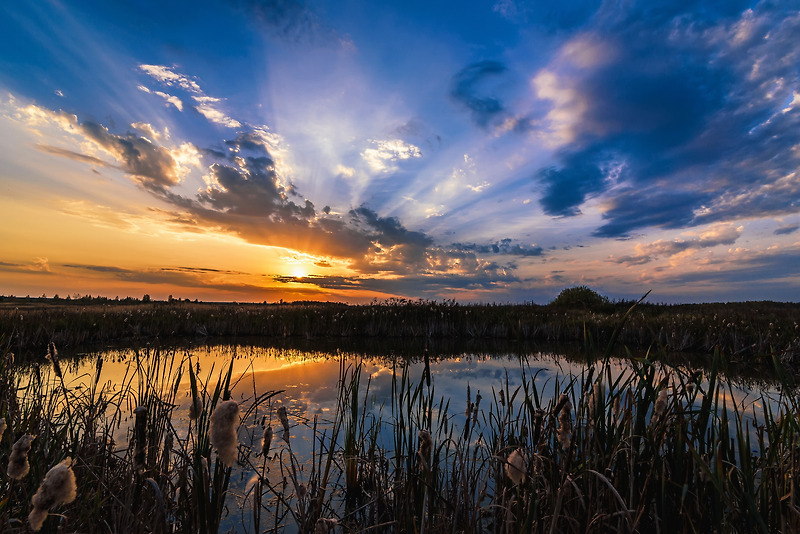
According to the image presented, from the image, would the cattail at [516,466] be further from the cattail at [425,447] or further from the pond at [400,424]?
the cattail at [425,447]

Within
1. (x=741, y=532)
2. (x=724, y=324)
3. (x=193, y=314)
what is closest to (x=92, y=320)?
(x=193, y=314)

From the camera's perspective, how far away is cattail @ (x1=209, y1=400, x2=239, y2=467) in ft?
4.27

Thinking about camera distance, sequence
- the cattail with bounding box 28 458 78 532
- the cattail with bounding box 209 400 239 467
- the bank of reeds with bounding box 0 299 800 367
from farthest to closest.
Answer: the bank of reeds with bounding box 0 299 800 367 → the cattail with bounding box 28 458 78 532 → the cattail with bounding box 209 400 239 467

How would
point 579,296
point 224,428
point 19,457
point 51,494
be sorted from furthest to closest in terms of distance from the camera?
point 579,296, point 19,457, point 51,494, point 224,428

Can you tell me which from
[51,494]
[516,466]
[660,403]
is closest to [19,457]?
[51,494]

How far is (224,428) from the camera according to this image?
51.6 inches

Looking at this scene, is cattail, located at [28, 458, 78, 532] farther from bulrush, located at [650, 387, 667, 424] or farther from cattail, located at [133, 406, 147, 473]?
bulrush, located at [650, 387, 667, 424]

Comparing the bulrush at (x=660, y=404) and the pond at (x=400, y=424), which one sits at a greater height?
the bulrush at (x=660, y=404)

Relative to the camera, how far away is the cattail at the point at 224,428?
4.27 feet

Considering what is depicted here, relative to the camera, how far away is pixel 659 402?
2.38m

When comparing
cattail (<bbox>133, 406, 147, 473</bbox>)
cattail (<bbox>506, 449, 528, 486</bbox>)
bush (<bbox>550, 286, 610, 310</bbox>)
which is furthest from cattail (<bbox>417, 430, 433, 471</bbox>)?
bush (<bbox>550, 286, 610, 310</bbox>)

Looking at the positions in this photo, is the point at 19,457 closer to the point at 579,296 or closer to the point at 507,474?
the point at 507,474

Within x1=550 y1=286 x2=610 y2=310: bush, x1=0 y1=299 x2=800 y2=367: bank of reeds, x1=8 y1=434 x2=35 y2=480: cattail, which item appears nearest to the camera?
x1=8 y1=434 x2=35 y2=480: cattail

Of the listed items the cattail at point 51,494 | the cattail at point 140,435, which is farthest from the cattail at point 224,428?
the cattail at point 140,435
